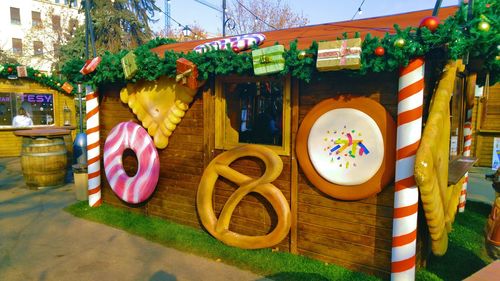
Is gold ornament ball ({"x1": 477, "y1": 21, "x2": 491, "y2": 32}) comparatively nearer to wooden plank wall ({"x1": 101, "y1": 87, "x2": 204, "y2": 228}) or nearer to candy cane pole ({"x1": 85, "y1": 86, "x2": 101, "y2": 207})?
wooden plank wall ({"x1": 101, "y1": 87, "x2": 204, "y2": 228})

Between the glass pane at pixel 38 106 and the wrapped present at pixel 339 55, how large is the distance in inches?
519

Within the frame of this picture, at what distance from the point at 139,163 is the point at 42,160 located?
136 inches

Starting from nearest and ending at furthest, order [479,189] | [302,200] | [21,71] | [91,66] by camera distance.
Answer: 1. [302,200]
2. [91,66]
3. [479,189]
4. [21,71]

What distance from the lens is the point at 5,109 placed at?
1308 centimetres

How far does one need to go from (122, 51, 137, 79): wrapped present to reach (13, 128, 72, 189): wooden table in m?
3.34

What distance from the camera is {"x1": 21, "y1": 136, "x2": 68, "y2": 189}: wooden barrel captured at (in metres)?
7.78

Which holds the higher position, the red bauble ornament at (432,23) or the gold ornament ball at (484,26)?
the red bauble ornament at (432,23)

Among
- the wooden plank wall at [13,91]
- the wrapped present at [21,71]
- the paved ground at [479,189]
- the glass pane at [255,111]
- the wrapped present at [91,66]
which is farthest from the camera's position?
the wooden plank wall at [13,91]

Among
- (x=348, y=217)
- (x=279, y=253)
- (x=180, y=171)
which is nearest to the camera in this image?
(x=348, y=217)

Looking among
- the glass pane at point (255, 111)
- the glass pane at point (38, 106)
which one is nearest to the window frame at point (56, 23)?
the glass pane at point (38, 106)

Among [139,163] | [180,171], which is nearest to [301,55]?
[180,171]

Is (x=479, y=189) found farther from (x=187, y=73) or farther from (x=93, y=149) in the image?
(x=93, y=149)

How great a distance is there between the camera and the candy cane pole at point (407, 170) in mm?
3561

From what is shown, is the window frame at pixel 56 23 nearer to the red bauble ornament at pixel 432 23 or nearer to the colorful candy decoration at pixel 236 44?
the colorful candy decoration at pixel 236 44
